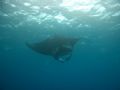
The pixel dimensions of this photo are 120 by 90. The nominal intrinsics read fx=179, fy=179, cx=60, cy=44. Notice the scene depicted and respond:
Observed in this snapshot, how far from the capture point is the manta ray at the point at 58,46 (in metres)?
10.8

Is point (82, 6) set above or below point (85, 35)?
below

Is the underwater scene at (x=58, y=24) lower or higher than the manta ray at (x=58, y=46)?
higher

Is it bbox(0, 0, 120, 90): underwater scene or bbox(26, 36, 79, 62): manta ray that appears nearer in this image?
bbox(26, 36, 79, 62): manta ray

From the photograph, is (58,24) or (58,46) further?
(58,24)

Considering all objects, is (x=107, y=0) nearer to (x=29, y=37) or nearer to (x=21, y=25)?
(x=21, y=25)

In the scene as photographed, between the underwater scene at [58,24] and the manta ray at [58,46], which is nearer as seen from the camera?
the manta ray at [58,46]

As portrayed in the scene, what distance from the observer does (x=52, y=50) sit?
1193 cm

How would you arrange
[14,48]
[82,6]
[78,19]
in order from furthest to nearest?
[14,48], [78,19], [82,6]

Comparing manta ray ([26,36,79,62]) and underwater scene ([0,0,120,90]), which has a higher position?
underwater scene ([0,0,120,90])

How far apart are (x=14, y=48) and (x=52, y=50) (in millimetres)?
22184

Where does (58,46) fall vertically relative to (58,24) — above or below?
below

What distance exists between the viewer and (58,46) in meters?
11.3

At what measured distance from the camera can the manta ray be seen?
10.8m

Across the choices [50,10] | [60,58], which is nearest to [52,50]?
[60,58]
